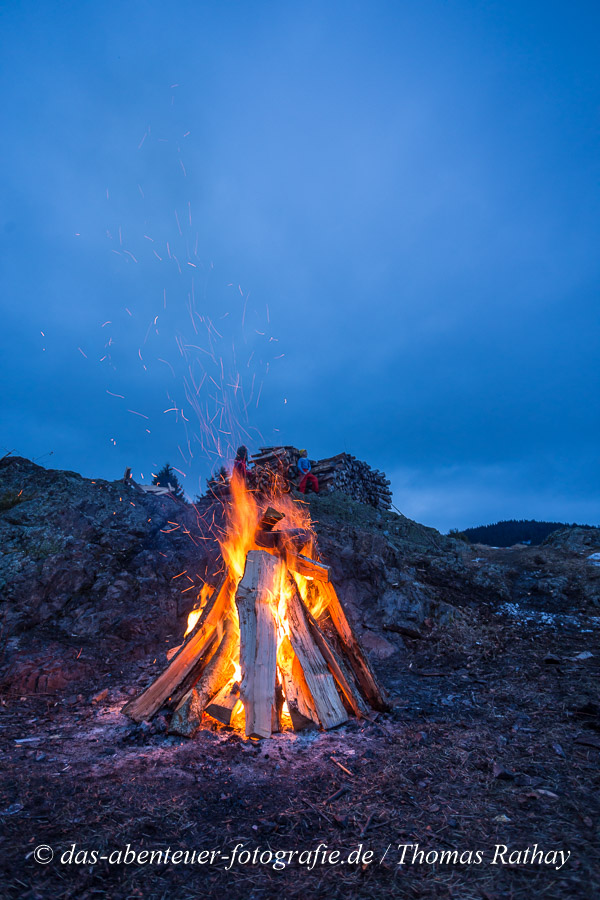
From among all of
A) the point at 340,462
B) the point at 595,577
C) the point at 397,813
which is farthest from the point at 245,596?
the point at 340,462

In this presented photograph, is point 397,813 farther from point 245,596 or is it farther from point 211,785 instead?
point 245,596

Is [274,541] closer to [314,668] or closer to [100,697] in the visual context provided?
[314,668]

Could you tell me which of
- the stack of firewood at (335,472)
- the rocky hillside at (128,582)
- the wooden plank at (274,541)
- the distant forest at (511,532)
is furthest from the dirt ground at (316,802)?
the distant forest at (511,532)

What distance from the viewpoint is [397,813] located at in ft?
8.98

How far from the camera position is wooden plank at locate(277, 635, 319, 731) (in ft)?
13.6

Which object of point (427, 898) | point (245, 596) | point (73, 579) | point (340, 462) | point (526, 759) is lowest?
point (427, 898)

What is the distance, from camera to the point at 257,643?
4.51 m

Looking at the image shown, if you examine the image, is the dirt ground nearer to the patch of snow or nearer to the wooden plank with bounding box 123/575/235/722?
the wooden plank with bounding box 123/575/235/722

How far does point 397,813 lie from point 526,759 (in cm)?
130

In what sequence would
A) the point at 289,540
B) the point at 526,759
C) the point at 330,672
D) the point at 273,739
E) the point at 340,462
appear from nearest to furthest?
the point at 526,759, the point at 273,739, the point at 330,672, the point at 289,540, the point at 340,462

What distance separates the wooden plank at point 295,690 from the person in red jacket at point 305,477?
10.2m

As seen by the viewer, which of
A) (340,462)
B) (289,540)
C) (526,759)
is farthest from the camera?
(340,462)

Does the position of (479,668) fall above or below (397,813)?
above

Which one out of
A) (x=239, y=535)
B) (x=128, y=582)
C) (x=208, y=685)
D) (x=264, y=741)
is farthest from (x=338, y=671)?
(x=128, y=582)
